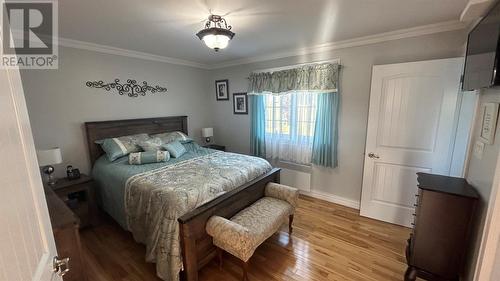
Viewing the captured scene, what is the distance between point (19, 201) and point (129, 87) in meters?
3.12

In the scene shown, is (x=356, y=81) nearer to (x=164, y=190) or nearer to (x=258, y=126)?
(x=258, y=126)

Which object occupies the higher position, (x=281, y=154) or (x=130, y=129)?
(x=130, y=129)

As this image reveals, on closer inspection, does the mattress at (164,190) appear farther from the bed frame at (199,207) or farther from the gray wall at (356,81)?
the gray wall at (356,81)

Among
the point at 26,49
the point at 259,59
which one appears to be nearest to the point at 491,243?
the point at 259,59

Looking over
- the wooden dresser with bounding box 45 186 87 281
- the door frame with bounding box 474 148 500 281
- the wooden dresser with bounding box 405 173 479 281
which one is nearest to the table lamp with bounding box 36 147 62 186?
the wooden dresser with bounding box 45 186 87 281

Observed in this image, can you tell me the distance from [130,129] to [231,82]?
2006 millimetres

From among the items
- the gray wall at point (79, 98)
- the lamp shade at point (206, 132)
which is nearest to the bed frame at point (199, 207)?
the gray wall at point (79, 98)

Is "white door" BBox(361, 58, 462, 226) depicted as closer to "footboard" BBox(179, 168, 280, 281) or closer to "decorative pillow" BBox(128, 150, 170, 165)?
"footboard" BBox(179, 168, 280, 281)

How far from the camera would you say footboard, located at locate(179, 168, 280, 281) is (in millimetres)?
1737

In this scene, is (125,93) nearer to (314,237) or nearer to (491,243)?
(314,237)

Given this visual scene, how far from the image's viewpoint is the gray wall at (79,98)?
8.34 ft

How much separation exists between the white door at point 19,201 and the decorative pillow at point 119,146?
2263 millimetres

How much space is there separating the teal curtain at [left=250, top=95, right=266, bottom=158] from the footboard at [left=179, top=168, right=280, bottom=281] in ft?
5.06

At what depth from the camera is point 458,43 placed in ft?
7.38
